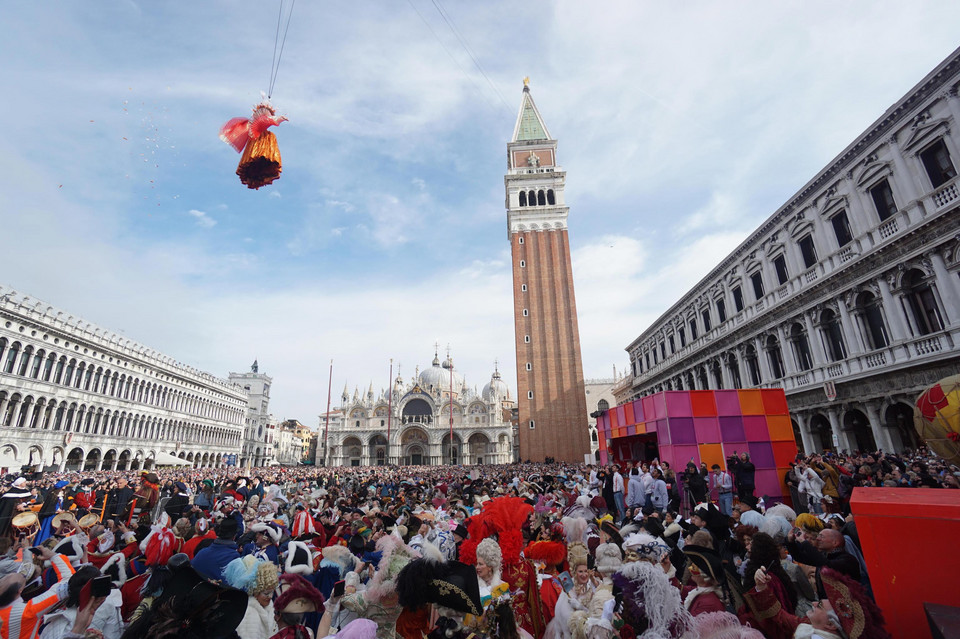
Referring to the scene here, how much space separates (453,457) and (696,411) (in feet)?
157

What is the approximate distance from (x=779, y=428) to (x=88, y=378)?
46.1m

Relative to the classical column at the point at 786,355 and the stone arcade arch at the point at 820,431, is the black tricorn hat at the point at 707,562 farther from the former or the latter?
the classical column at the point at 786,355

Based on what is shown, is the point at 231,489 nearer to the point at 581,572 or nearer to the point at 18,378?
the point at 581,572

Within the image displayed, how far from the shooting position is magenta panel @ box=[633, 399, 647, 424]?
16.1 metres

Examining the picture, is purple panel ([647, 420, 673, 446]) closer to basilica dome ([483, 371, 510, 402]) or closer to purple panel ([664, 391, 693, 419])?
purple panel ([664, 391, 693, 419])

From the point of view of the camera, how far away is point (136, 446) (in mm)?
40344

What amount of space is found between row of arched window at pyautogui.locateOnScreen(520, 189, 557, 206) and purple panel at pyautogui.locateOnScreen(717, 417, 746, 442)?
118ft

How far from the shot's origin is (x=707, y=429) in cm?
1365

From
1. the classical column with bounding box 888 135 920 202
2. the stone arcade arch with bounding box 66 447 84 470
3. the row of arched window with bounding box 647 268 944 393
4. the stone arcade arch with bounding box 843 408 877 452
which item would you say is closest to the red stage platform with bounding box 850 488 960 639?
the row of arched window with bounding box 647 268 944 393

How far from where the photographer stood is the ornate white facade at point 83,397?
28.8 meters

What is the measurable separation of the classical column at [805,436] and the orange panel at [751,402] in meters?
6.31

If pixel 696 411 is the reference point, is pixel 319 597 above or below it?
below

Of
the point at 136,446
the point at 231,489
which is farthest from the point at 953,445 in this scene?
the point at 136,446

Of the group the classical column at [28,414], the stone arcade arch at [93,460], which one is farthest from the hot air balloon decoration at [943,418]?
the stone arcade arch at [93,460]
